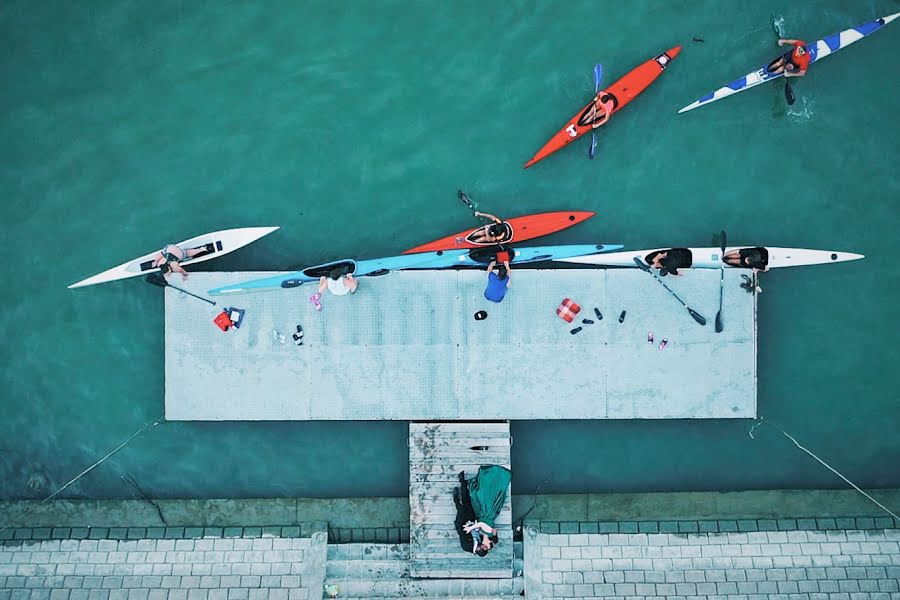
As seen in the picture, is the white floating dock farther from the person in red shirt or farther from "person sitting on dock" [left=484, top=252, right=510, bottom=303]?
the person in red shirt

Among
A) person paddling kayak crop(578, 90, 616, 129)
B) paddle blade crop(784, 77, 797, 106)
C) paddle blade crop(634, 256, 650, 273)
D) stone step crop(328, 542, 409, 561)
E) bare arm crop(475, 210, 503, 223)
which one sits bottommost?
stone step crop(328, 542, 409, 561)

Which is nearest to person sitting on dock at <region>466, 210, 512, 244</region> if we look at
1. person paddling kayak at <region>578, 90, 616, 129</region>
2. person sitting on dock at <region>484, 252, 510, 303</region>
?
person sitting on dock at <region>484, 252, 510, 303</region>

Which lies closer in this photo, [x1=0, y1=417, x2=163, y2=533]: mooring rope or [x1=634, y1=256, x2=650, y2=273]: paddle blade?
[x1=634, y1=256, x2=650, y2=273]: paddle blade

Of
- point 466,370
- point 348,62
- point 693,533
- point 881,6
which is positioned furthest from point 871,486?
point 348,62

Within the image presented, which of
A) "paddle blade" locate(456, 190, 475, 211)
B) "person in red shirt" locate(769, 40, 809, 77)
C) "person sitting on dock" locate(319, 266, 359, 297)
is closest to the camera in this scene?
"person sitting on dock" locate(319, 266, 359, 297)

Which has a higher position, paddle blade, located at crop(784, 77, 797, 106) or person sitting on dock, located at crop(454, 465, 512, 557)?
paddle blade, located at crop(784, 77, 797, 106)
